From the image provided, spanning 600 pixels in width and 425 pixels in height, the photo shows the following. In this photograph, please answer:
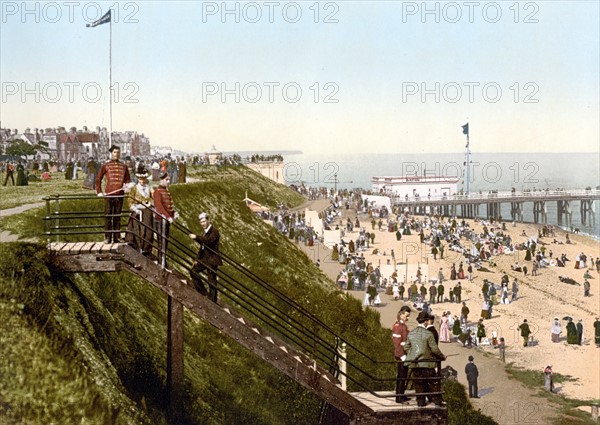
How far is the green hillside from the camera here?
31.8 ft

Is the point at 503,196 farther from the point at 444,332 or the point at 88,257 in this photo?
the point at 88,257

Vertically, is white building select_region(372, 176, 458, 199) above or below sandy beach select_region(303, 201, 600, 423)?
above

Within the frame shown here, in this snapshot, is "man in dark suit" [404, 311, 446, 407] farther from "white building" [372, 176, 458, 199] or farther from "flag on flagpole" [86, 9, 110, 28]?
"white building" [372, 176, 458, 199]

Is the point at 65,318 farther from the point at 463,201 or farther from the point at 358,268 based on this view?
the point at 463,201

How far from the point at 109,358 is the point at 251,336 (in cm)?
255

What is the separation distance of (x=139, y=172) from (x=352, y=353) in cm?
1051

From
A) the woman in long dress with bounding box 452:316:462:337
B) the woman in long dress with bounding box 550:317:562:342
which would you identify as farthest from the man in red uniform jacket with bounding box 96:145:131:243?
the woman in long dress with bounding box 550:317:562:342

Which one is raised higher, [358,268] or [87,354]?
[87,354]

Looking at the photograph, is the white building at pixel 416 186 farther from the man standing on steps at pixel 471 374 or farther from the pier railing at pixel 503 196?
the man standing on steps at pixel 471 374

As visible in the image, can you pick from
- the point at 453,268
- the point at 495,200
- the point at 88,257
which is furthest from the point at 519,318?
the point at 495,200

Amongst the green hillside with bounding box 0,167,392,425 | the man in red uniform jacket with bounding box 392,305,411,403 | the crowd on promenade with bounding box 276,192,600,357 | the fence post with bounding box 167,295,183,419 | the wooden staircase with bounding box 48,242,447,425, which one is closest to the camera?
the green hillside with bounding box 0,167,392,425

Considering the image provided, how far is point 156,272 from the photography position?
1044 centimetres

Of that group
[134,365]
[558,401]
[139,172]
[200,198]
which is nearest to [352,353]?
[558,401]

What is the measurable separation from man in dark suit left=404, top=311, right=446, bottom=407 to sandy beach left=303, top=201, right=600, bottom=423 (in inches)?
411
